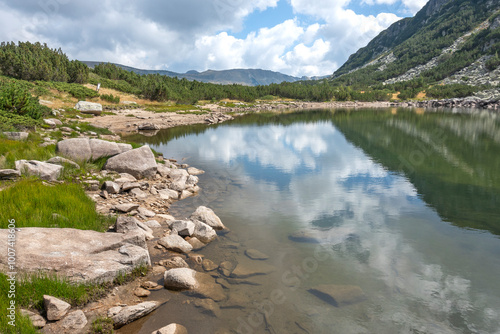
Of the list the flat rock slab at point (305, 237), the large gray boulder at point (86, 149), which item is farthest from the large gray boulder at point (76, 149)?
the flat rock slab at point (305, 237)

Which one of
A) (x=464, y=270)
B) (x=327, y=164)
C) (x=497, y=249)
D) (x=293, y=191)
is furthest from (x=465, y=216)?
(x=327, y=164)

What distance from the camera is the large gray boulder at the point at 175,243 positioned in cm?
900

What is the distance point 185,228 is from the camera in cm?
999

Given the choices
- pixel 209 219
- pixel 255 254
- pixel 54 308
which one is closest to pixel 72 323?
pixel 54 308

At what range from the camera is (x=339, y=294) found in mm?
7453

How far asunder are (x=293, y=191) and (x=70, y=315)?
12.8 m

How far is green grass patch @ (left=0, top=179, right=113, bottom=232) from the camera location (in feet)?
24.2

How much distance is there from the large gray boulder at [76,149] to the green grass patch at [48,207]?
548 cm

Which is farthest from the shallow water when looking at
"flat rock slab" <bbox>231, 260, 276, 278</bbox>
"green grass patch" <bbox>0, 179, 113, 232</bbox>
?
"green grass patch" <bbox>0, 179, 113, 232</bbox>

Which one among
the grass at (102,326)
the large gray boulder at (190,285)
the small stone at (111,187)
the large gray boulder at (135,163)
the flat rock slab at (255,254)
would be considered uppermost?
the large gray boulder at (135,163)

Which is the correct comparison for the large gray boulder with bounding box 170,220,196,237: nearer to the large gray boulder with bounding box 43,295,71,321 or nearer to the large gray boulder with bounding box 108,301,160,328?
the large gray boulder with bounding box 108,301,160,328

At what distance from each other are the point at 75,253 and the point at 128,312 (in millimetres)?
1868

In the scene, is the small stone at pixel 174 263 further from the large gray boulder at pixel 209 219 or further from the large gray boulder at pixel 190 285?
the large gray boulder at pixel 209 219

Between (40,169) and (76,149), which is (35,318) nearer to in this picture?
(40,169)
